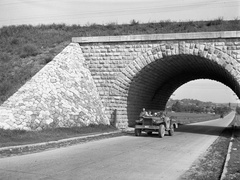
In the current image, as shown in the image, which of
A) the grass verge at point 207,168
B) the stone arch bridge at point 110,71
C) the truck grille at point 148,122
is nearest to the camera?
the grass verge at point 207,168

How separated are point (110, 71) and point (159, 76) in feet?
18.6

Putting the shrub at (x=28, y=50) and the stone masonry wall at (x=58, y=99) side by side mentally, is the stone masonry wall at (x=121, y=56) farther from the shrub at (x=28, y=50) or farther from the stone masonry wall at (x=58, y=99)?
the shrub at (x=28, y=50)

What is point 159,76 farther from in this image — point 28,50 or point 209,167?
point 209,167

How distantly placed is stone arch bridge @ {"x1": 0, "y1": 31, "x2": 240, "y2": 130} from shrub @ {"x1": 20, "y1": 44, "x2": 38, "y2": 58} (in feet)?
10.5

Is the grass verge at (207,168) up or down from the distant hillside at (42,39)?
down

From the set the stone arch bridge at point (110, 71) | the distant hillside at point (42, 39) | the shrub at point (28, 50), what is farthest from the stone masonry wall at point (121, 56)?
the shrub at point (28, 50)

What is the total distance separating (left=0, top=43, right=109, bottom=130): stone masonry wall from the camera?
14.7m

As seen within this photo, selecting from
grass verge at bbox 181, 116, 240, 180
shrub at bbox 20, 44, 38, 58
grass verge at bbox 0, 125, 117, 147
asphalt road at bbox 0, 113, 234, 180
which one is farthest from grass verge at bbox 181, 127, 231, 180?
shrub at bbox 20, 44, 38, 58

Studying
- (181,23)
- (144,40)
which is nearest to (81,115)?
(144,40)

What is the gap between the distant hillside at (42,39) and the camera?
19.9 metres

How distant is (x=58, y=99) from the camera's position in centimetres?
1734

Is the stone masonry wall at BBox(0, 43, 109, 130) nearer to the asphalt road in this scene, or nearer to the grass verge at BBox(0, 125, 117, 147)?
the grass verge at BBox(0, 125, 117, 147)

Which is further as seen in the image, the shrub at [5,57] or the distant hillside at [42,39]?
the shrub at [5,57]

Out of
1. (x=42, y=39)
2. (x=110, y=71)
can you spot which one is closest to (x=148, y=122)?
(x=110, y=71)
